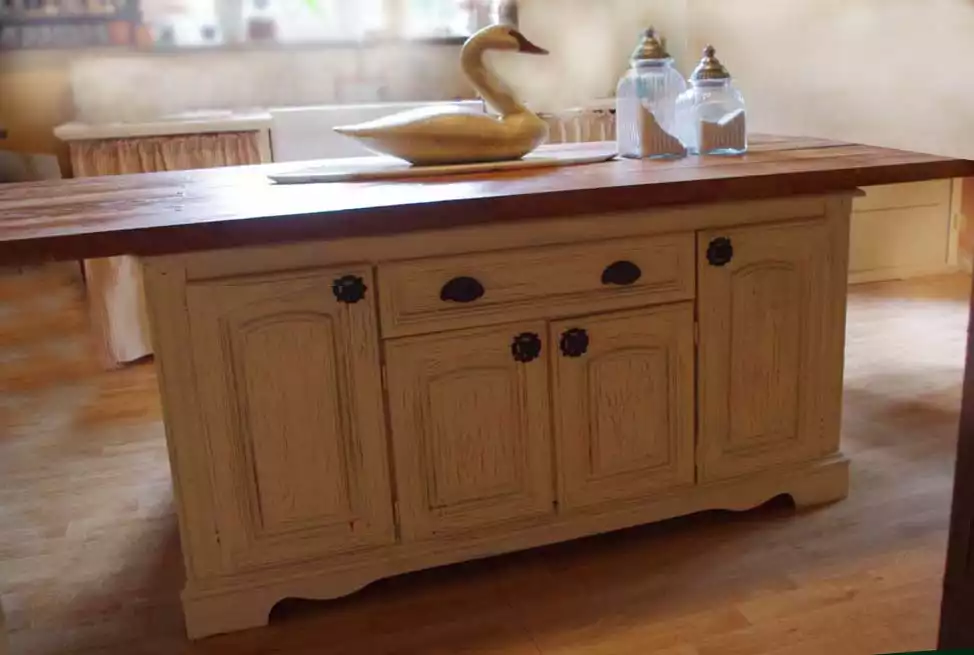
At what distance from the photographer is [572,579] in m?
1.83

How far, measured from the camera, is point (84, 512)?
7.25ft

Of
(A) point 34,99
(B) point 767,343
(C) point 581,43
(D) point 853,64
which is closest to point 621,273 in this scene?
(B) point 767,343

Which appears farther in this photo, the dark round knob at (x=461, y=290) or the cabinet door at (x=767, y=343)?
the cabinet door at (x=767, y=343)

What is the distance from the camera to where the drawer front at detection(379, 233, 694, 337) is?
5.41 ft

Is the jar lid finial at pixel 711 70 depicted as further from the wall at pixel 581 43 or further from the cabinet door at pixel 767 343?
the wall at pixel 581 43

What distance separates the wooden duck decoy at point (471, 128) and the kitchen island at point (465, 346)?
16cm

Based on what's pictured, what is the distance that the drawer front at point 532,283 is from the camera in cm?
165

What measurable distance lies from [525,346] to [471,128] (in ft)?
1.68

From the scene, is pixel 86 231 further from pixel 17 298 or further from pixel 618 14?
pixel 618 14

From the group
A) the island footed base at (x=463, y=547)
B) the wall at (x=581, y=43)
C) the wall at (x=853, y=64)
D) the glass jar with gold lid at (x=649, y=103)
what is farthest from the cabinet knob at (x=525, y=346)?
the wall at (x=581, y=43)

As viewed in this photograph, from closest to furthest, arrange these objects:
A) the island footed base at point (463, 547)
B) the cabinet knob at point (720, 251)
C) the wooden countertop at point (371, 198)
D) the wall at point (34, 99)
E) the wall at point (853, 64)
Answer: the wooden countertop at point (371, 198)
the island footed base at point (463, 547)
the cabinet knob at point (720, 251)
the wall at point (853, 64)
the wall at point (34, 99)

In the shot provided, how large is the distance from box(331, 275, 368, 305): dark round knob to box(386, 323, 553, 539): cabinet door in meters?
0.11

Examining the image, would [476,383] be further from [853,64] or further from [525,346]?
[853,64]

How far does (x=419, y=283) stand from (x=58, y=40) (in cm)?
260
